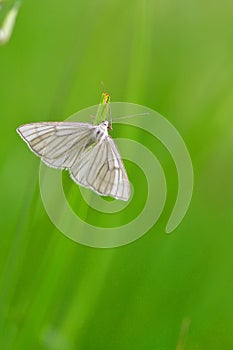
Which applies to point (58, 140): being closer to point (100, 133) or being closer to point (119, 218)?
point (100, 133)

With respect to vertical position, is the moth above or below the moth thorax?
below

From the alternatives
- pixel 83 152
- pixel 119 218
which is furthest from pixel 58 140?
pixel 119 218

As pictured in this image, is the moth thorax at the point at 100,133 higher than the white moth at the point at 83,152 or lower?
higher

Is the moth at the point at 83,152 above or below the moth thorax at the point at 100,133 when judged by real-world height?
below

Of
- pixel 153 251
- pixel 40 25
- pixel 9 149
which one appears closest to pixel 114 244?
pixel 153 251
